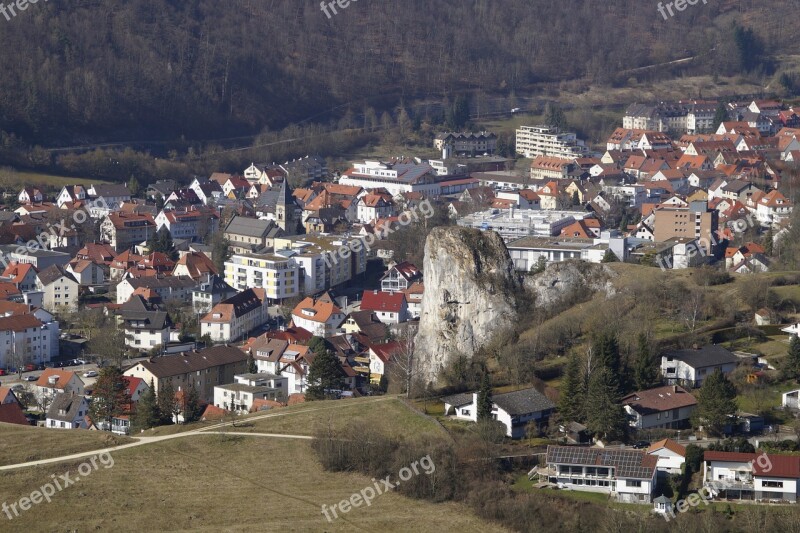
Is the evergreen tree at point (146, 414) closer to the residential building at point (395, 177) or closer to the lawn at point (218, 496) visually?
the lawn at point (218, 496)

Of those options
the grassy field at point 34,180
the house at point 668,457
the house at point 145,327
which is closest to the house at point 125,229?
the grassy field at point 34,180

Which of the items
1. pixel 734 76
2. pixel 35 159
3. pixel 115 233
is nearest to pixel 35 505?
pixel 115 233

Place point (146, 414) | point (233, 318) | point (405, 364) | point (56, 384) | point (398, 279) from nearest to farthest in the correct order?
point (146, 414)
point (405, 364)
point (56, 384)
point (233, 318)
point (398, 279)

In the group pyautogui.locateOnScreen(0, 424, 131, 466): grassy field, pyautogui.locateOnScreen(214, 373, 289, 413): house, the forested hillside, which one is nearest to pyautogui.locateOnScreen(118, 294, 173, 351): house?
pyautogui.locateOnScreen(214, 373, 289, 413): house

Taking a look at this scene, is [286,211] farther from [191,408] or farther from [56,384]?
[191,408]

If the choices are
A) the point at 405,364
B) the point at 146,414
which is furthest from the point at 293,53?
the point at 146,414
